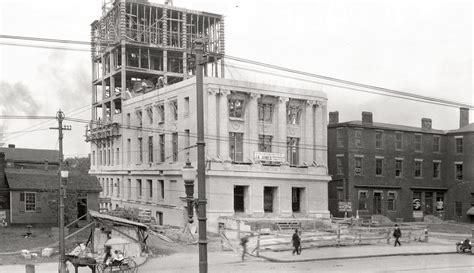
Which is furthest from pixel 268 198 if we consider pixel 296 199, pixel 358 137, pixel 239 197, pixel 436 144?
pixel 436 144

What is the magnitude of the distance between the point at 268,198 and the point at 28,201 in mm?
20511

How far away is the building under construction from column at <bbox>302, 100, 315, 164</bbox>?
22362mm

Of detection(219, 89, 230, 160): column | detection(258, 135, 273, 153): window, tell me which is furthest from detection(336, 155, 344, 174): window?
detection(219, 89, 230, 160): column

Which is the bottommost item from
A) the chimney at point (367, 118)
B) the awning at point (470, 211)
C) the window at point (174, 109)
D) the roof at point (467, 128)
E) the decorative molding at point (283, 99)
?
the awning at point (470, 211)

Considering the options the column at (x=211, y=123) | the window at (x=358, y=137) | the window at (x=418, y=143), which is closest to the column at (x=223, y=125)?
the column at (x=211, y=123)

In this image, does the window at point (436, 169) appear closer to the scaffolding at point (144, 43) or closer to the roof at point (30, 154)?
the scaffolding at point (144, 43)

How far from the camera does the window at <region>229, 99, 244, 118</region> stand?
155 ft

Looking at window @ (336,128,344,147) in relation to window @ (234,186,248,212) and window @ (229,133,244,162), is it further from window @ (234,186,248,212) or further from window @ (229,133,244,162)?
window @ (234,186,248,212)

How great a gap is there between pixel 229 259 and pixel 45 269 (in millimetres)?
9333

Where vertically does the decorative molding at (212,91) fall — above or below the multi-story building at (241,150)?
above

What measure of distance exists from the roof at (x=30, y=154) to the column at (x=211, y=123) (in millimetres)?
51995

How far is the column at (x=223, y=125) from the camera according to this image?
45406mm

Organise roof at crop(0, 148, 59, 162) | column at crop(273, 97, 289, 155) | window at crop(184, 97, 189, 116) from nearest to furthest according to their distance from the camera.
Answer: window at crop(184, 97, 189, 116) < column at crop(273, 97, 289, 155) < roof at crop(0, 148, 59, 162)

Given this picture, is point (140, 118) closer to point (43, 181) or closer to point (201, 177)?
point (43, 181)
